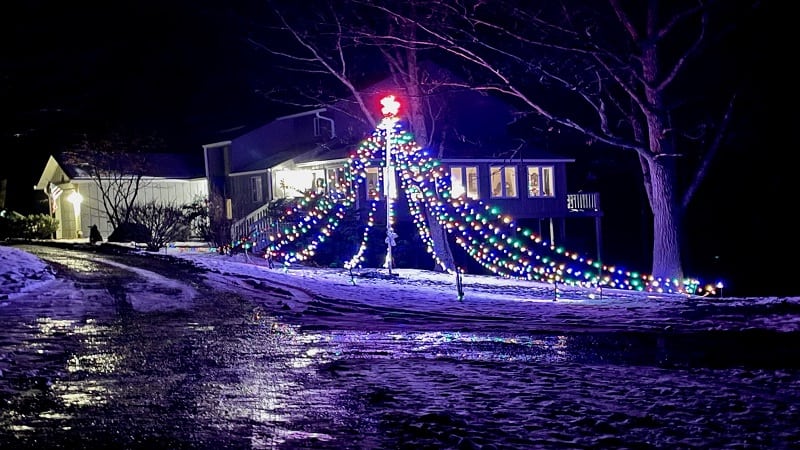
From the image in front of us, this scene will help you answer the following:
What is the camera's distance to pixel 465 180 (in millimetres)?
35594

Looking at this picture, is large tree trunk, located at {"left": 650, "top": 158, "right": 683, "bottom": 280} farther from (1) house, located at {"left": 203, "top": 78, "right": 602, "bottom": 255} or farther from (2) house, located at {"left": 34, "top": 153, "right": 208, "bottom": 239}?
(2) house, located at {"left": 34, "top": 153, "right": 208, "bottom": 239}

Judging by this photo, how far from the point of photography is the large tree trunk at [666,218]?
2083 cm

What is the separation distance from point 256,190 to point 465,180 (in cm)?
976

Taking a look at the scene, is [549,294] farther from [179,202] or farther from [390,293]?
[179,202]

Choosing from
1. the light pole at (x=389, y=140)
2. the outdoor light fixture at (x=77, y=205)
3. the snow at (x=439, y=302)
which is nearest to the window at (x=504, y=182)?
the light pole at (x=389, y=140)

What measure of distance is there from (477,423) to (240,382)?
2.80 m

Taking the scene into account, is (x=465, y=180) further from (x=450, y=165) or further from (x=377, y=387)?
(x=377, y=387)

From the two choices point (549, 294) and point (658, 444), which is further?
point (549, 294)

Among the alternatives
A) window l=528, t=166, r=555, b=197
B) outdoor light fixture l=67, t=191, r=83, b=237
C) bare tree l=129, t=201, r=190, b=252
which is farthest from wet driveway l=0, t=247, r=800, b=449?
outdoor light fixture l=67, t=191, r=83, b=237

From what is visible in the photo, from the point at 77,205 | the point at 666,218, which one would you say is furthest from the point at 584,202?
the point at 77,205

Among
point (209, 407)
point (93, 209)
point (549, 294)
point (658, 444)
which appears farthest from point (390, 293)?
point (93, 209)

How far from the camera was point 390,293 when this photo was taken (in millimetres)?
17859

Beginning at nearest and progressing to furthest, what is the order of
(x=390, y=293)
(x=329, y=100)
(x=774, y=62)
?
1. (x=390, y=293)
2. (x=774, y=62)
3. (x=329, y=100)

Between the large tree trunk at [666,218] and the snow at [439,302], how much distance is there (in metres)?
2.46
